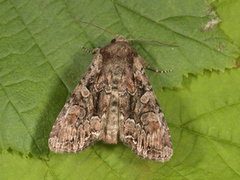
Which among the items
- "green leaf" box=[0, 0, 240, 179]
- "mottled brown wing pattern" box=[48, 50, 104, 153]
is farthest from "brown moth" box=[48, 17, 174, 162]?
"green leaf" box=[0, 0, 240, 179]

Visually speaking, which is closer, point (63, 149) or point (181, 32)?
point (63, 149)

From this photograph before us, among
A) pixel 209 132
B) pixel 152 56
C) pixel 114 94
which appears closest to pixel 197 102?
pixel 209 132

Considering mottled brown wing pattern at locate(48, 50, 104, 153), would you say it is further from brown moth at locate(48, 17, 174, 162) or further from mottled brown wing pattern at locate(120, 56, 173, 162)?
mottled brown wing pattern at locate(120, 56, 173, 162)

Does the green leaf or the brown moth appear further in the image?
the green leaf

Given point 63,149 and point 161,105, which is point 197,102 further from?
point 63,149


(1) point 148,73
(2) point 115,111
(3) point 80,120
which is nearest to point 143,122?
(2) point 115,111

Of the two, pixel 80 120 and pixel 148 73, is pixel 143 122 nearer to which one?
pixel 148 73

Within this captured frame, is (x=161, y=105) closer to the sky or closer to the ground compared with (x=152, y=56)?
closer to the ground
